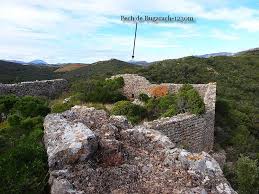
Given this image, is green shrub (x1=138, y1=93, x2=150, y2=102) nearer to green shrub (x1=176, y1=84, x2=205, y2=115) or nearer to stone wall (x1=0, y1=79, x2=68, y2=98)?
green shrub (x1=176, y1=84, x2=205, y2=115)

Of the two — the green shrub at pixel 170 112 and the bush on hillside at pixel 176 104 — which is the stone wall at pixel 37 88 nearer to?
the bush on hillside at pixel 176 104

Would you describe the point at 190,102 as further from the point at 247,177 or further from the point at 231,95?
the point at 231,95

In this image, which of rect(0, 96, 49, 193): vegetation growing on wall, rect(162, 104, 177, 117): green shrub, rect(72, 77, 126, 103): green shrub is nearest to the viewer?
rect(0, 96, 49, 193): vegetation growing on wall

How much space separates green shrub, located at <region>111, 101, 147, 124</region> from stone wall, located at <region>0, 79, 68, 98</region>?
520cm

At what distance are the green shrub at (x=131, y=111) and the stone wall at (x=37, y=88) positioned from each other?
Answer: 520cm

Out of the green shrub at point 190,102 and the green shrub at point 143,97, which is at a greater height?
the green shrub at point 190,102

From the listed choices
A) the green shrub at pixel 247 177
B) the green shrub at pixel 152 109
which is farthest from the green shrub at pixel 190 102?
the green shrub at pixel 247 177

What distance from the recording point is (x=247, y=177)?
45.1 ft

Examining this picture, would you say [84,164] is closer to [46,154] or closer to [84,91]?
[46,154]

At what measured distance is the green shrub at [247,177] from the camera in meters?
13.5

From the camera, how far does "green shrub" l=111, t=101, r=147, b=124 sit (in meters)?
19.0

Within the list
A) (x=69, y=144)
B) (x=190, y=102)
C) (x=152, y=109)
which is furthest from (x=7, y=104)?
(x=69, y=144)

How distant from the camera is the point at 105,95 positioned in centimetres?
2306

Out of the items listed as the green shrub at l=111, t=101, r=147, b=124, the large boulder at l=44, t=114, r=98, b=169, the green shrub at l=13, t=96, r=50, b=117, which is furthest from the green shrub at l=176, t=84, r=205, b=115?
the large boulder at l=44, t=114, r=98, b=169
